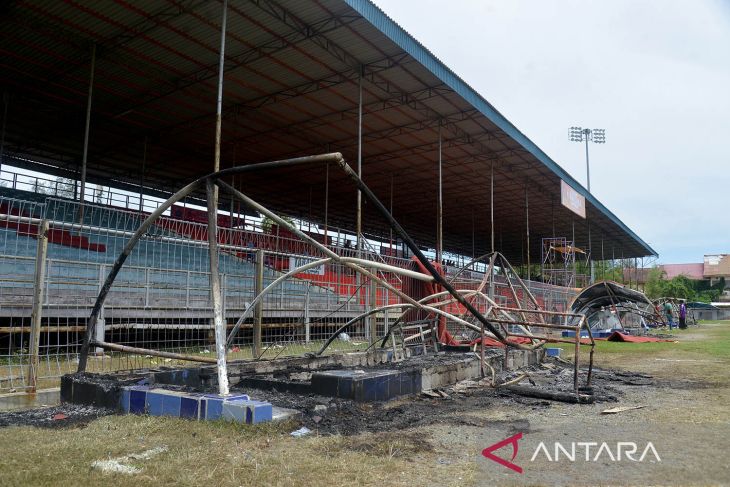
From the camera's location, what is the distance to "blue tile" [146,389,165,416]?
17.2 feet

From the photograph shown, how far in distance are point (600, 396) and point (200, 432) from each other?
5.36 m

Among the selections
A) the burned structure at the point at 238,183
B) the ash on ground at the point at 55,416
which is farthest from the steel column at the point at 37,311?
the ash on ground at the point at 55,416

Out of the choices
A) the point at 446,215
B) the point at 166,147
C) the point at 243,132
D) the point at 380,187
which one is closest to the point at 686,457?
the point at 243,132

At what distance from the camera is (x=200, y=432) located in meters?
4.58

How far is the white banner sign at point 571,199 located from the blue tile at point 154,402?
23.9 m

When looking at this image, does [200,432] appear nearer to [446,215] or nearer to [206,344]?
[206,344]

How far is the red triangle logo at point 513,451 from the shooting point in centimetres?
403

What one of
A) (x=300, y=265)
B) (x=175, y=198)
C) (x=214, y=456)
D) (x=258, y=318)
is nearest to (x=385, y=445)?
(x=214, y=456)

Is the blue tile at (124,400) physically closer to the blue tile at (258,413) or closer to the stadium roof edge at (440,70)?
the blue tile at (258,413)

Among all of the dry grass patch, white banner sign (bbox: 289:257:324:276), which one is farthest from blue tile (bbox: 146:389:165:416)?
white banner sign (bbox: 289:257:324:276)

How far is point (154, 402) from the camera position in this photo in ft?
17.4

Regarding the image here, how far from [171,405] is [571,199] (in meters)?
25.8

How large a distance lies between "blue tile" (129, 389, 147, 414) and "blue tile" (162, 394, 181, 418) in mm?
289

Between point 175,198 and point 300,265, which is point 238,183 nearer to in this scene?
point 300,265
